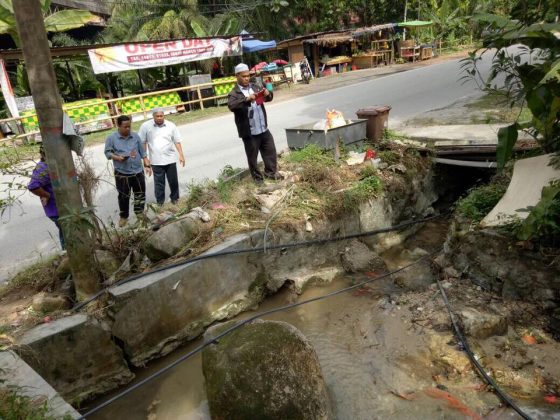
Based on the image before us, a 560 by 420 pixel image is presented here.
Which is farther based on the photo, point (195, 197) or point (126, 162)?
point (195, 197)

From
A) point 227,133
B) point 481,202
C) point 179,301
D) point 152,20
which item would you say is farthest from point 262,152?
point 152,20

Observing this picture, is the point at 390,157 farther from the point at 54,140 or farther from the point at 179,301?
the point at 54,140

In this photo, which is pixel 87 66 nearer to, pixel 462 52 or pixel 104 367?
pixel 104 367

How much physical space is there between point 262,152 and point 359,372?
352 centimetres

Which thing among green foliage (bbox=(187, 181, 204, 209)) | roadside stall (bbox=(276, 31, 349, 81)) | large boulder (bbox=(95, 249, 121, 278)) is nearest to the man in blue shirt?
green foliage (bbox=(187, 181, 204, 209))

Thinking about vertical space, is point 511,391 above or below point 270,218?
below

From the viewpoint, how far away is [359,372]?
445 cm

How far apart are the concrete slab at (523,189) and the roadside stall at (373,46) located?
2310cm

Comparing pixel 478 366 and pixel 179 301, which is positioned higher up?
pixel 179 301

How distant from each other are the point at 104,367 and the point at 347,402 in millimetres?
2447

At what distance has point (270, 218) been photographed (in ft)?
18.4

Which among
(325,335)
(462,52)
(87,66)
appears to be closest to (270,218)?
(325,335)

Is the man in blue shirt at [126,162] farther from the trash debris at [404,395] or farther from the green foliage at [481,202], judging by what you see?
the green foliage at [481,202]

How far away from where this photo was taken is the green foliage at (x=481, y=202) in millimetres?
5629
